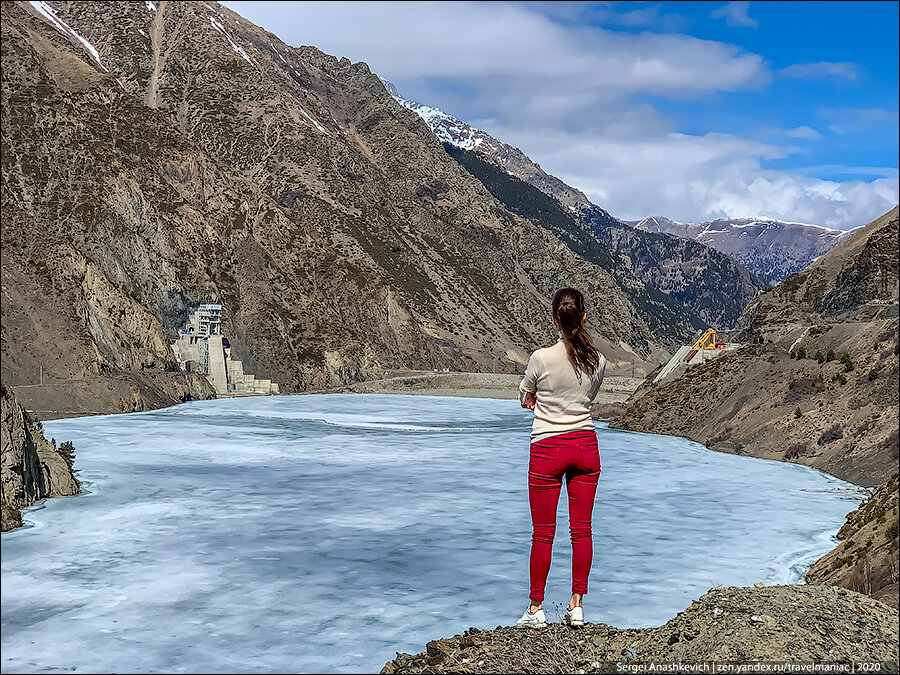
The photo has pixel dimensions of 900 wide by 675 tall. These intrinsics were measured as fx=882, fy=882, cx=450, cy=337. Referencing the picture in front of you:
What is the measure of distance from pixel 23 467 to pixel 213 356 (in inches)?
2164

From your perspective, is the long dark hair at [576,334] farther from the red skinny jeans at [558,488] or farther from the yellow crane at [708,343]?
the yellow crane at [708,343]

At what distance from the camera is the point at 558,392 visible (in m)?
7.19

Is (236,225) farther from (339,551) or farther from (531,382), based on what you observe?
(531,382)

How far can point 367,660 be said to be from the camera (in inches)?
321

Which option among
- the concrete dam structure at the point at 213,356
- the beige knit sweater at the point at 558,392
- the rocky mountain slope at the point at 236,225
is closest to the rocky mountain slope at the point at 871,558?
the beige knit sweater at the point at 558,392

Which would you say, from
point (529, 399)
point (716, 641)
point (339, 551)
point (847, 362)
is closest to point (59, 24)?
point (847, 362)

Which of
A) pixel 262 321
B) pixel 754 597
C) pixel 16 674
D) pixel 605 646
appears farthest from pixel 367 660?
pixel 262 321

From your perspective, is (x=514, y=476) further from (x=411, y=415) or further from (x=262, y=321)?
(x=262, y=321)

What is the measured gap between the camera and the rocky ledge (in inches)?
232

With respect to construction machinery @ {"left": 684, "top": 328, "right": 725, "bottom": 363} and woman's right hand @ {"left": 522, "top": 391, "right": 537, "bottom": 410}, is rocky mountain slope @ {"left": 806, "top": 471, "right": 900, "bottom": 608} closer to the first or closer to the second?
woman's right hand @ {"left": 522, "top": 391, "right": 537, "bottom": 410}

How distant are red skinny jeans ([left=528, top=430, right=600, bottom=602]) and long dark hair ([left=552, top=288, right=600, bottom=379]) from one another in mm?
554

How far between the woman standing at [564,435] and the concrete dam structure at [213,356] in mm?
63090

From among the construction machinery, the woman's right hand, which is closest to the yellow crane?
the construction machinery

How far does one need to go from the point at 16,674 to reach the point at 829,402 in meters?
26.8
